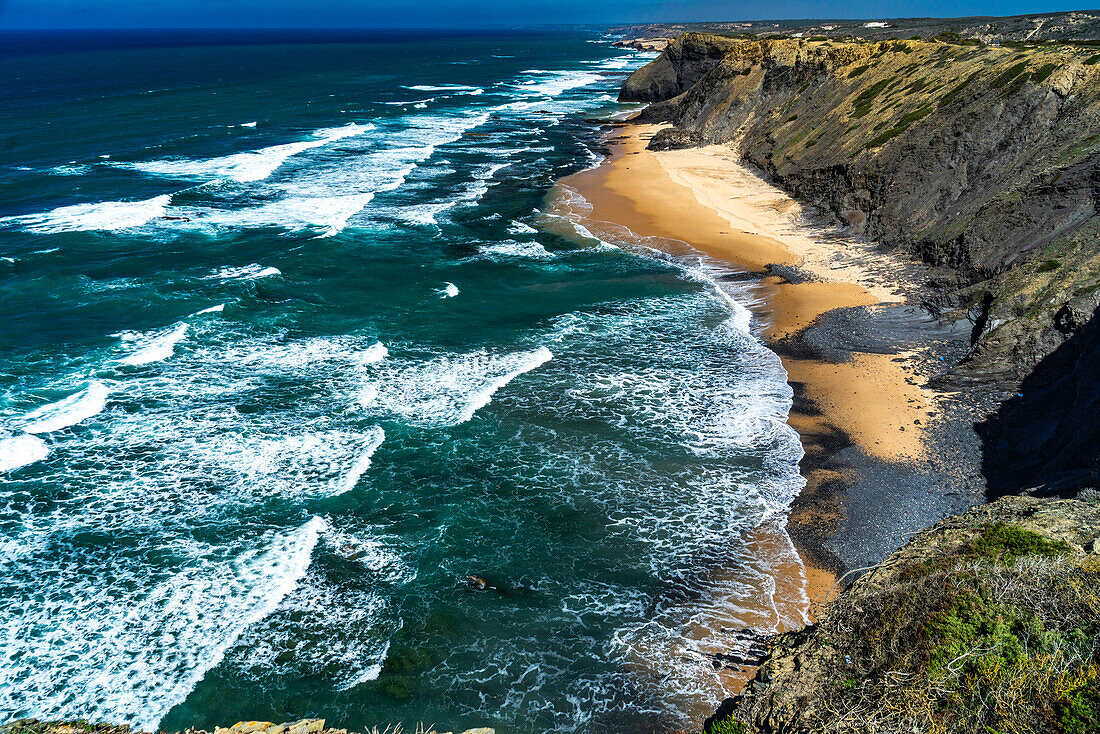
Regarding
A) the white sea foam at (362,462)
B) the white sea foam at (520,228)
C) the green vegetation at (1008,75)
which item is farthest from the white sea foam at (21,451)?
the green vegetation at (1008,75)

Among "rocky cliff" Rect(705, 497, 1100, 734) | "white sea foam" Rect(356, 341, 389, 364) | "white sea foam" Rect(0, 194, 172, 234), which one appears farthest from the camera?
"white sea foam" Rect(0, 194, 172, 234)

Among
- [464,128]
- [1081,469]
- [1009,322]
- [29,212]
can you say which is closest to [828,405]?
[1009,322]

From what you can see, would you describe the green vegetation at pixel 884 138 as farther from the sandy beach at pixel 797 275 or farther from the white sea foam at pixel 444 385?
the white sea foam at pixel 444 385

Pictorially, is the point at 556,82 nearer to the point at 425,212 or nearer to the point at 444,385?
the point at 425,212

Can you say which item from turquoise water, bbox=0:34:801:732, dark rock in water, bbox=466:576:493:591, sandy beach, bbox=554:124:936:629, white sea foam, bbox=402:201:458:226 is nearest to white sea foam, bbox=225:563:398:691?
turquoise water, bbox=0:34:801:732

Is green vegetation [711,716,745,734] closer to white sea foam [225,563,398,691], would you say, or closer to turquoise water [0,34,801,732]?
turquoise water [0,34,801,732]

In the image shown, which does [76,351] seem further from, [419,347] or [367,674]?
[367,674]

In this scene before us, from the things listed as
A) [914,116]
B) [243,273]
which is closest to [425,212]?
[243,273]
